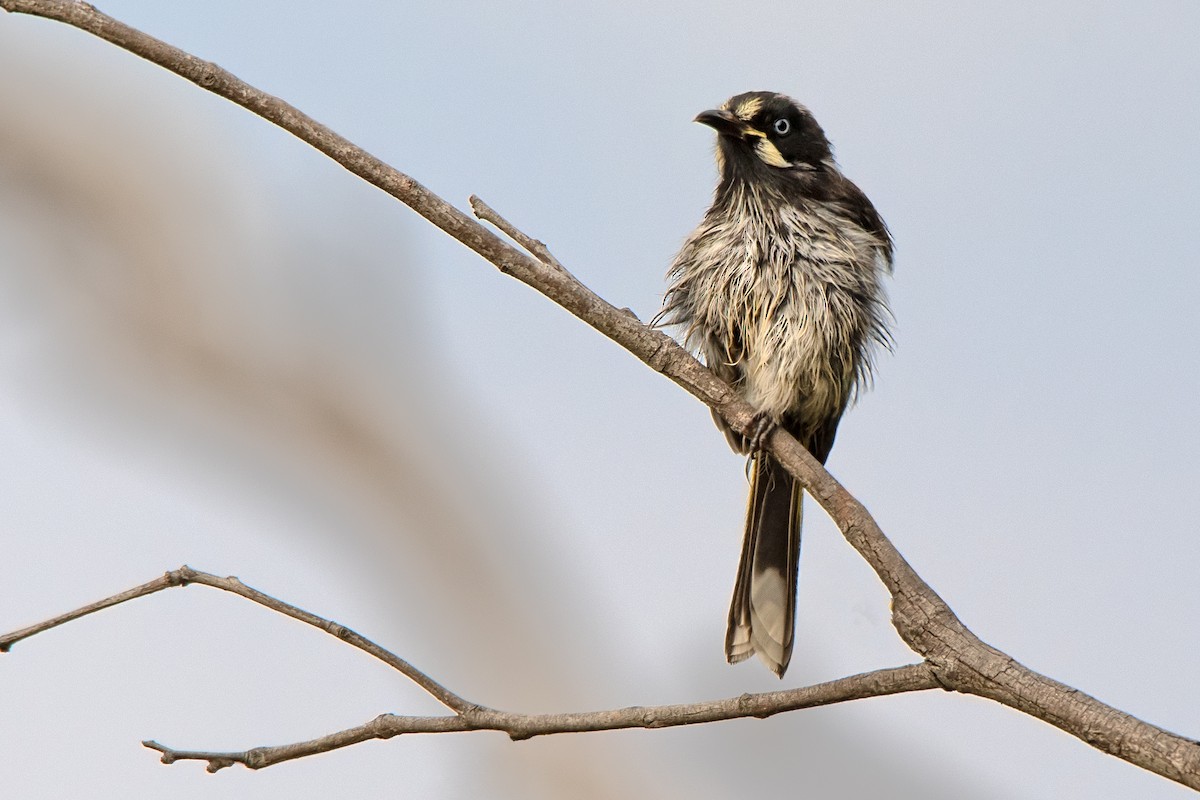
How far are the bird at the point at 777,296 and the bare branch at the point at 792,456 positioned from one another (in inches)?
30.3

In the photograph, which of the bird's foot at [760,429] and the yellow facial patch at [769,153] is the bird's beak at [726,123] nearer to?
the yellow facial patch at [769,153]

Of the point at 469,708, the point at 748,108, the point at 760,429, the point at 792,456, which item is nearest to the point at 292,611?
the point at 469,708

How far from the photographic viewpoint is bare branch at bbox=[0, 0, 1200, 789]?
70.0 inches

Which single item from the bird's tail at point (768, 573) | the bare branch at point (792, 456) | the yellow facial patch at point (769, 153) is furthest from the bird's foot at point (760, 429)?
the yellow facial patch at point (769, 153)

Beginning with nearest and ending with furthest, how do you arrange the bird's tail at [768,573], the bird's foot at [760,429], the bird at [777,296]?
1. the bird's foot at [760,429]
2. the bird's tail at [768,573]
3. the bird at [777,296]

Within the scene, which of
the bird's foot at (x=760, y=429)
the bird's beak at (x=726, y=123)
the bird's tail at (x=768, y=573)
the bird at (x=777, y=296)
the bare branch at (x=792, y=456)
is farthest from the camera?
the bird's beak at (x=726, y=123)

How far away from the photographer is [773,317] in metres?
3.51

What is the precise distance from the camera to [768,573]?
3406 mm

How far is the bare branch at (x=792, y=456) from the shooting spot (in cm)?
178

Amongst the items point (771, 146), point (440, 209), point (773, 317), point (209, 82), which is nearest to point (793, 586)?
point (773, 317)

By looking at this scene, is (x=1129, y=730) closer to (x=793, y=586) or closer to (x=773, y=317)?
(x=793, y=586)

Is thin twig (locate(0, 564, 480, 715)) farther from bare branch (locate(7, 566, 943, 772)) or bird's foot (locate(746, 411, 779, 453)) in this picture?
bird's foot (locate(746, 411, 779, 453))

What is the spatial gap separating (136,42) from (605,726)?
1.57 meters

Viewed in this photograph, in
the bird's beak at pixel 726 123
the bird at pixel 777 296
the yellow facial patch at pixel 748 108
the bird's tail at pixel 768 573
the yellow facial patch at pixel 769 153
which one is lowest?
the bird's tail at pixel 768 573
